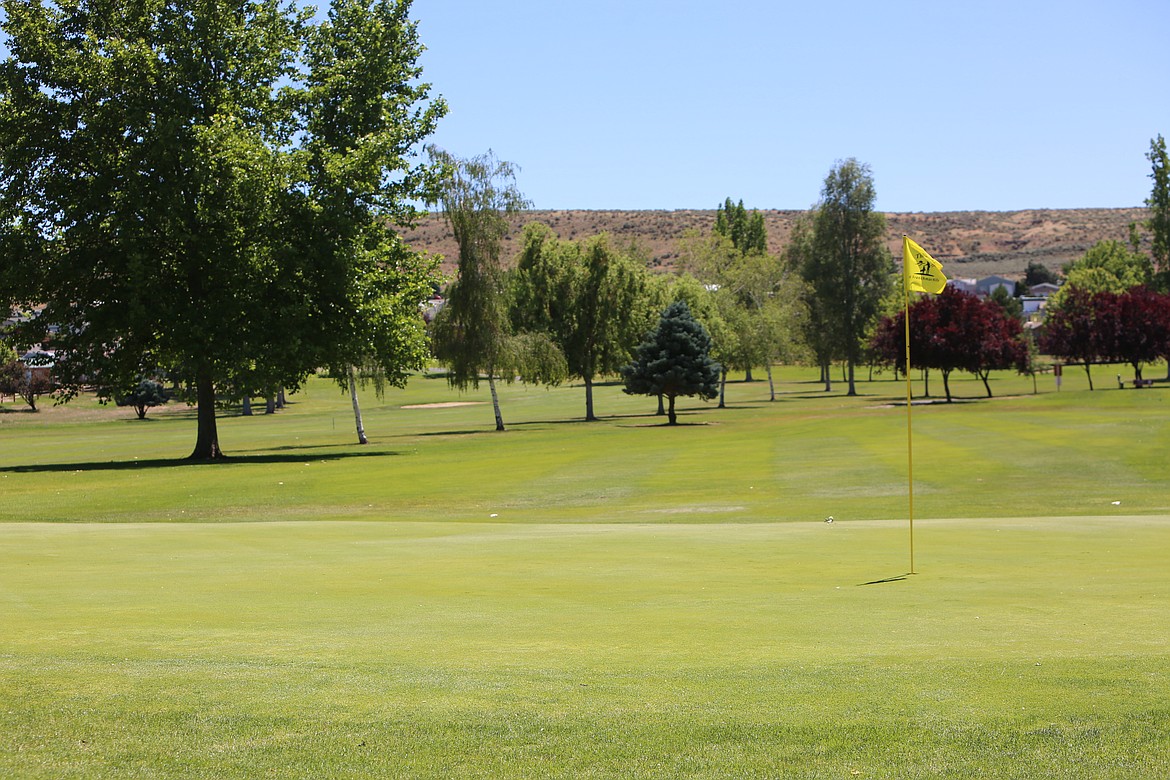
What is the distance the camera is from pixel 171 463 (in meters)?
40.1

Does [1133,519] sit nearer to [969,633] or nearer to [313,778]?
[969,633]

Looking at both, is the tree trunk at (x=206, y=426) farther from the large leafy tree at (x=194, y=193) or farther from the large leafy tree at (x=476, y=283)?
the large leafy tree at (x=476, y=283)

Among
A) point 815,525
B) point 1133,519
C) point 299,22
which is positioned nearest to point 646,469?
point 815,525

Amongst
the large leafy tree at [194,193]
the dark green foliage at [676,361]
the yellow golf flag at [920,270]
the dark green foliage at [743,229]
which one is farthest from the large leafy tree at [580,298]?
the dark green foliage at [743,229]

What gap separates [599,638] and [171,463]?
34.7 metres

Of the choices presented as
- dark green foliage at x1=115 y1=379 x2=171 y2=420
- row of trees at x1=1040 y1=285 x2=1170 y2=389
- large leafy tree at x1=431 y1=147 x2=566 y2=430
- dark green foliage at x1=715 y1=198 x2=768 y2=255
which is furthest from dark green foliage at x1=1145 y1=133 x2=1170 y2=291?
dark green foliage at x1=115 y1=379 x2=171 y2=420

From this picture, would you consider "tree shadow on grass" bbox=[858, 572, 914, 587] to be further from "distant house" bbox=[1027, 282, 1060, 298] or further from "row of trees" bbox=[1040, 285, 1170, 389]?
"distant house" bbox=[1027, 282, 1060, 298]

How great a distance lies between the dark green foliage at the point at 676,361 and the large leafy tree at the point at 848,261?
115 feet

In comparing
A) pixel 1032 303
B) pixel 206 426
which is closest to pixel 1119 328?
pixel 206 426

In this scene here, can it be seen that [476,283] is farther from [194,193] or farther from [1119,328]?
[1119,328]

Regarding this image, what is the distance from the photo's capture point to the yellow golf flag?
14.0m

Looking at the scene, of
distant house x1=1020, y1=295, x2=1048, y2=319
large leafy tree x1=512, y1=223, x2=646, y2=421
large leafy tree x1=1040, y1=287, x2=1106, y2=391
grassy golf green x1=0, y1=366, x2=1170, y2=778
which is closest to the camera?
grassy golf green x1=0, y1=366, x2=1170, y2=778

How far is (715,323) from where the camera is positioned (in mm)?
83062

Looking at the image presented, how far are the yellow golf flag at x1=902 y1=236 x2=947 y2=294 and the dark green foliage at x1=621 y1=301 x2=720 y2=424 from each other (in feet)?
163
